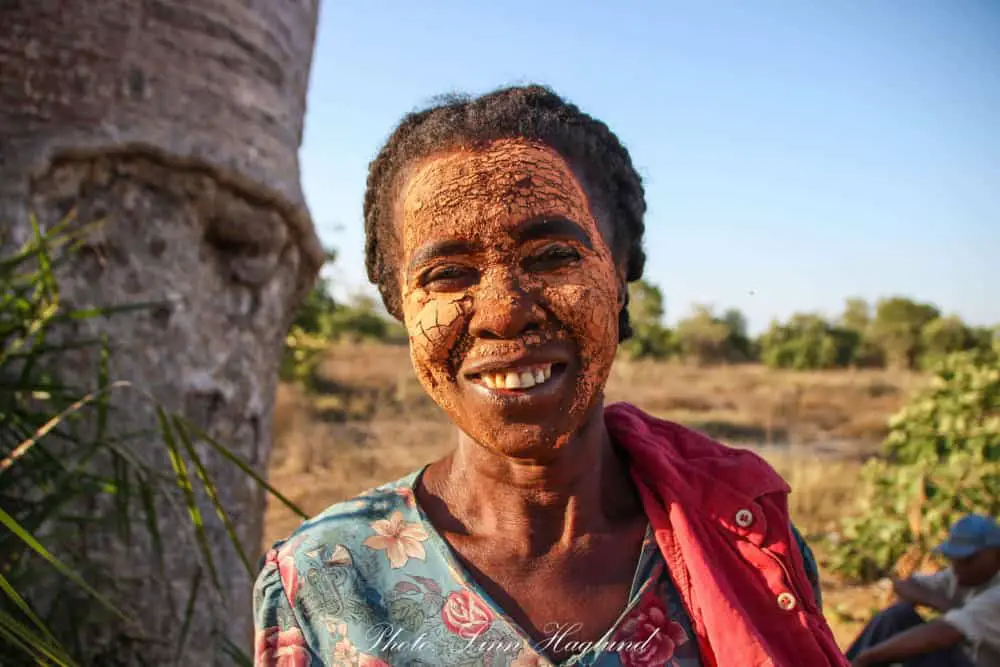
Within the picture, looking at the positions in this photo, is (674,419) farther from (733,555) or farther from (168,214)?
(733,555)

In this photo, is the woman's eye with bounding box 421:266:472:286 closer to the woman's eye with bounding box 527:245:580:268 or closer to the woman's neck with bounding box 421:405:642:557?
the woman's eye with bounding box 527:245:580:268

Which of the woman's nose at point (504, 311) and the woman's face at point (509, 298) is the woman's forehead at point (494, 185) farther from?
the woman's nose at point (504, 311)

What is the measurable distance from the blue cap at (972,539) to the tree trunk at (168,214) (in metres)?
2.90

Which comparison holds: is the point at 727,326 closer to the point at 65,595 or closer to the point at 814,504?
the point at 814,504

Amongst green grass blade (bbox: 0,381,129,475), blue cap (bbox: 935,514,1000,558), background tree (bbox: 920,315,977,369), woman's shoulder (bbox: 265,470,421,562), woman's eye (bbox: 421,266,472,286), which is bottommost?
blue cap (bbox: 935,514,1000,558)

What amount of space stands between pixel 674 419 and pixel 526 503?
13236 mm

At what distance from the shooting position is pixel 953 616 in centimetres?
334

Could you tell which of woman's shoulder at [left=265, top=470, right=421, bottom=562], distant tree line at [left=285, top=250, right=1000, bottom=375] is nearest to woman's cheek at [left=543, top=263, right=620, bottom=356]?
woman's shoulder at [left=265, top=470, right=421, bottom=562]

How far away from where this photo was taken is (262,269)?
2.56 m

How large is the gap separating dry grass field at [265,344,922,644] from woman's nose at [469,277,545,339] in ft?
15.3

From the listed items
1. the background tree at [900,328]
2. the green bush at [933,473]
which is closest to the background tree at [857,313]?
the background tree at [900,328]

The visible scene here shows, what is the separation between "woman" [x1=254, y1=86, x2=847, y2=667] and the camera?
4.08 ft

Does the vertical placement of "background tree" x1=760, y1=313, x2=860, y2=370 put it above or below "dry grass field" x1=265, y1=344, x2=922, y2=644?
above

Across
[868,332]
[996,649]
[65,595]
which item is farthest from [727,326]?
[65,595]
